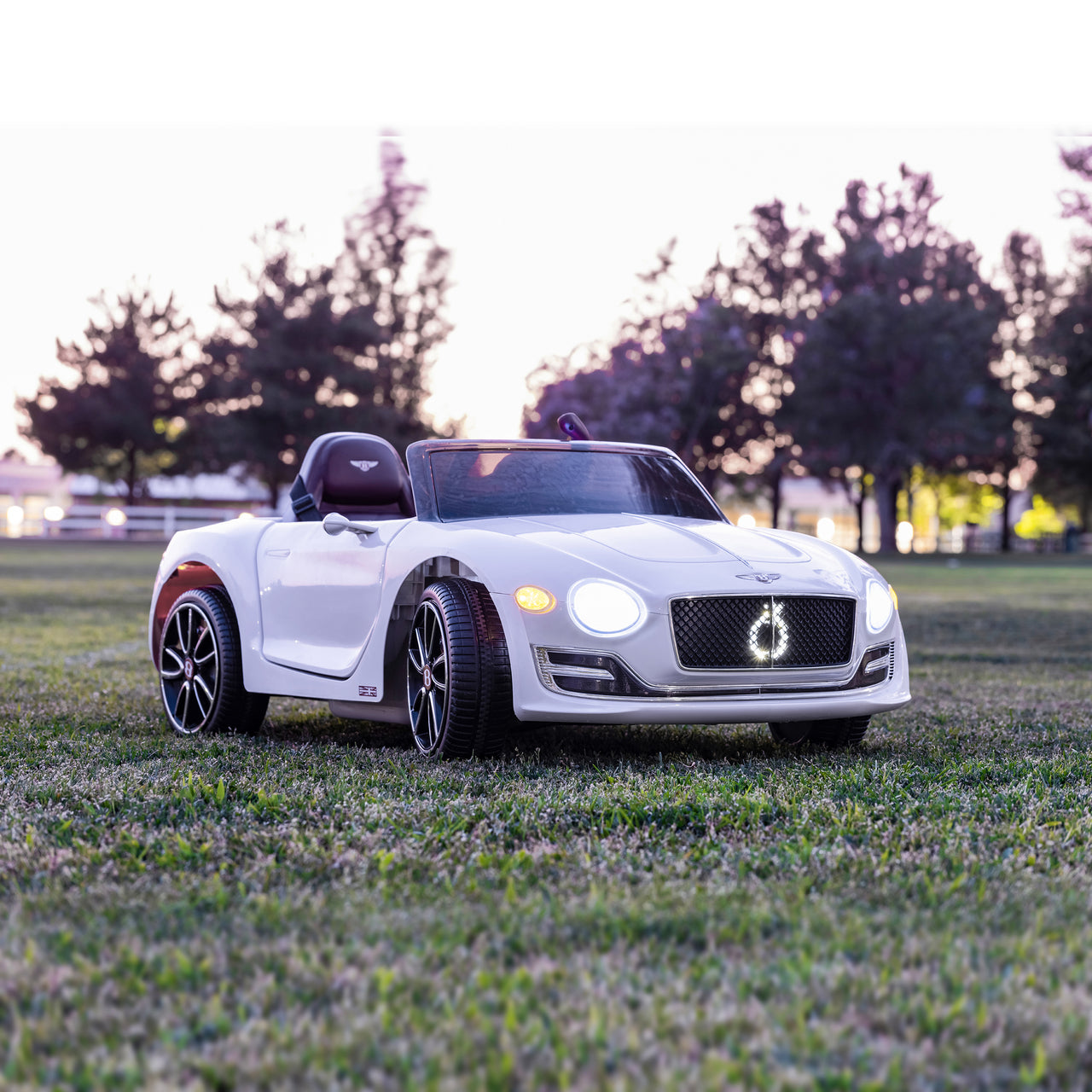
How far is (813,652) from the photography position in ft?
20.6

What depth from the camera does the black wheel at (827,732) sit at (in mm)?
6844

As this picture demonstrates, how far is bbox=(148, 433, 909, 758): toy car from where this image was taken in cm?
593

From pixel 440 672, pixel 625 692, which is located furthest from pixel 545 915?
pixel 440 672

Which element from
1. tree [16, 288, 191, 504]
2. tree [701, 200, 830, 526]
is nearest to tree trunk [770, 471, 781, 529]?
tree [701, 200, 830, 526]

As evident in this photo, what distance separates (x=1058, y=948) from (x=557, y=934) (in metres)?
1.11

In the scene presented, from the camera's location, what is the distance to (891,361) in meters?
53.0

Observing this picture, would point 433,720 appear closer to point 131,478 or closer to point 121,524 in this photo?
point 121,524

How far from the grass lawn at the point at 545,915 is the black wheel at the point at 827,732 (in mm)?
214

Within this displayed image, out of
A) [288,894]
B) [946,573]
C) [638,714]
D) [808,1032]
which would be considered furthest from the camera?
[946,573]

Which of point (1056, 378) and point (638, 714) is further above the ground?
point (1056, 378)

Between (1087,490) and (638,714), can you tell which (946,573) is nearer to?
(638,714)

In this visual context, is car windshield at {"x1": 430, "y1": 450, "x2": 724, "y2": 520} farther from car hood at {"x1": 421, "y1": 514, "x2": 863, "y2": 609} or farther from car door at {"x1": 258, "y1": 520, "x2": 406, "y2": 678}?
car door at {"x1": 258, "y1": 520, "x2": 406, "y2": 678}

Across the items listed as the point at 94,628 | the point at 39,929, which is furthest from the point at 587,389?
the point at 39,929

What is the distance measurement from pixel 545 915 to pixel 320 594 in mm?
3799
